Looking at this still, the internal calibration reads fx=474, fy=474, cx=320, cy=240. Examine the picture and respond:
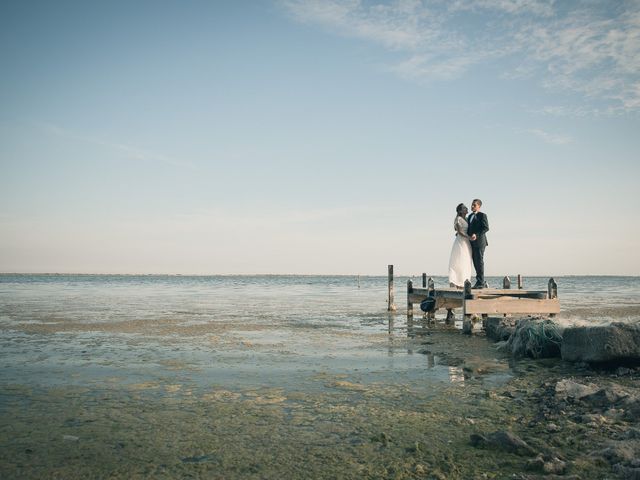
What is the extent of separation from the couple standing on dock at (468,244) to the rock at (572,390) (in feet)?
28.4

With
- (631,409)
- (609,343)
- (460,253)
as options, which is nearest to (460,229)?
(460,253)

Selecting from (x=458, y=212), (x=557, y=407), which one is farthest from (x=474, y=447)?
(x=458, y=212)

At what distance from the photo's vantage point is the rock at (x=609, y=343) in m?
7.39

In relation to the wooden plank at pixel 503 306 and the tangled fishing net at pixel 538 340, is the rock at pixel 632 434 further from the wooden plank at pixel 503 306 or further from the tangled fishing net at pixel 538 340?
the wooden plank at pixel 503 306

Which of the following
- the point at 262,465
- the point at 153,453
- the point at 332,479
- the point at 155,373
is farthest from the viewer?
the point at 155,373

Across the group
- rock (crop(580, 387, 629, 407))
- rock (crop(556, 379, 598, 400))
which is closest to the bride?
rock (crop(556, 379, 598, 400))

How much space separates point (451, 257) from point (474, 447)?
12.2 metres

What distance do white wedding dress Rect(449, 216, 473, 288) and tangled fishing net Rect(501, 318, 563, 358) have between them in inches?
229

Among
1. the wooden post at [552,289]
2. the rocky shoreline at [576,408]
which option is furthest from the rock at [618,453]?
the wooden post at [552,289]

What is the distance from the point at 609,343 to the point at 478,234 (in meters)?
7.46

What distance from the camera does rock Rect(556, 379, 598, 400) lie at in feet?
18.6

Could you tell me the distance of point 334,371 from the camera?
25.7ft

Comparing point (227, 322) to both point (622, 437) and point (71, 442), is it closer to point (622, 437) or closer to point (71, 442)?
point (71, 442)

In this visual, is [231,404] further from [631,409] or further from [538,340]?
[538,340]
